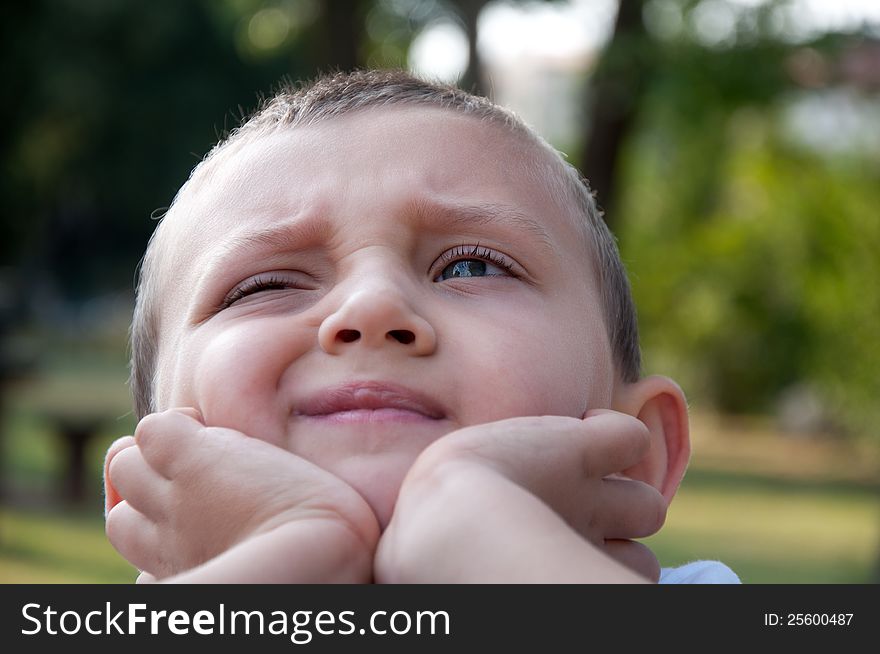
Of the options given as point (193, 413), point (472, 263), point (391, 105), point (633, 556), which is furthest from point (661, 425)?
point (193, 413)

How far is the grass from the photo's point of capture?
873 centimetres

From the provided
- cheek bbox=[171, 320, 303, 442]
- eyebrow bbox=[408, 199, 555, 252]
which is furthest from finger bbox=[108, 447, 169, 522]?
eyebrow bbox=[408, 199, 555, 252]

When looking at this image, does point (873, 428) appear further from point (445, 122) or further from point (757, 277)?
point (445, 122)

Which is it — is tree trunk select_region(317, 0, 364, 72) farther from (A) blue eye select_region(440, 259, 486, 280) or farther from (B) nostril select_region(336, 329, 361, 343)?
(B) nostril select_region(336, 329, 361, 343)

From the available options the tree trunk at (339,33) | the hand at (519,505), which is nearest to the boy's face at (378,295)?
the hand at (519,505)

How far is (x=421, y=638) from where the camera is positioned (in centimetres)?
134

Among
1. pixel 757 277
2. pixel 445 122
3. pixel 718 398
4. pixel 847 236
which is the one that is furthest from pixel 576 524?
pixel 718 398

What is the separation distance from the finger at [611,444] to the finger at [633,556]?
7.3 inches

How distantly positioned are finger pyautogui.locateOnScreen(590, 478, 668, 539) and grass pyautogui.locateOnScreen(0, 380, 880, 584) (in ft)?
22.0

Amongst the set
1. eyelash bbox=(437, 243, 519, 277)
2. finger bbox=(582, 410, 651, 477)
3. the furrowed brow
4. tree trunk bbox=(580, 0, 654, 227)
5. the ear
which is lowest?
finger bbox=(582, 410, 651, 477)

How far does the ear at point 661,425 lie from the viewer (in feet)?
7.18

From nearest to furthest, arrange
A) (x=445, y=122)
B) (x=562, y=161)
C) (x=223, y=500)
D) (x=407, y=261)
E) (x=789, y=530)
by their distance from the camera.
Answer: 1. (x=223, y=500)
2. (x=407, y=261)
3. (x=445, y=122)
4. (x=562, y=161)
5. (x=789, y=530)

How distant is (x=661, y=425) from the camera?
7.43ft

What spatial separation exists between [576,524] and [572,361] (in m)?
0.31
